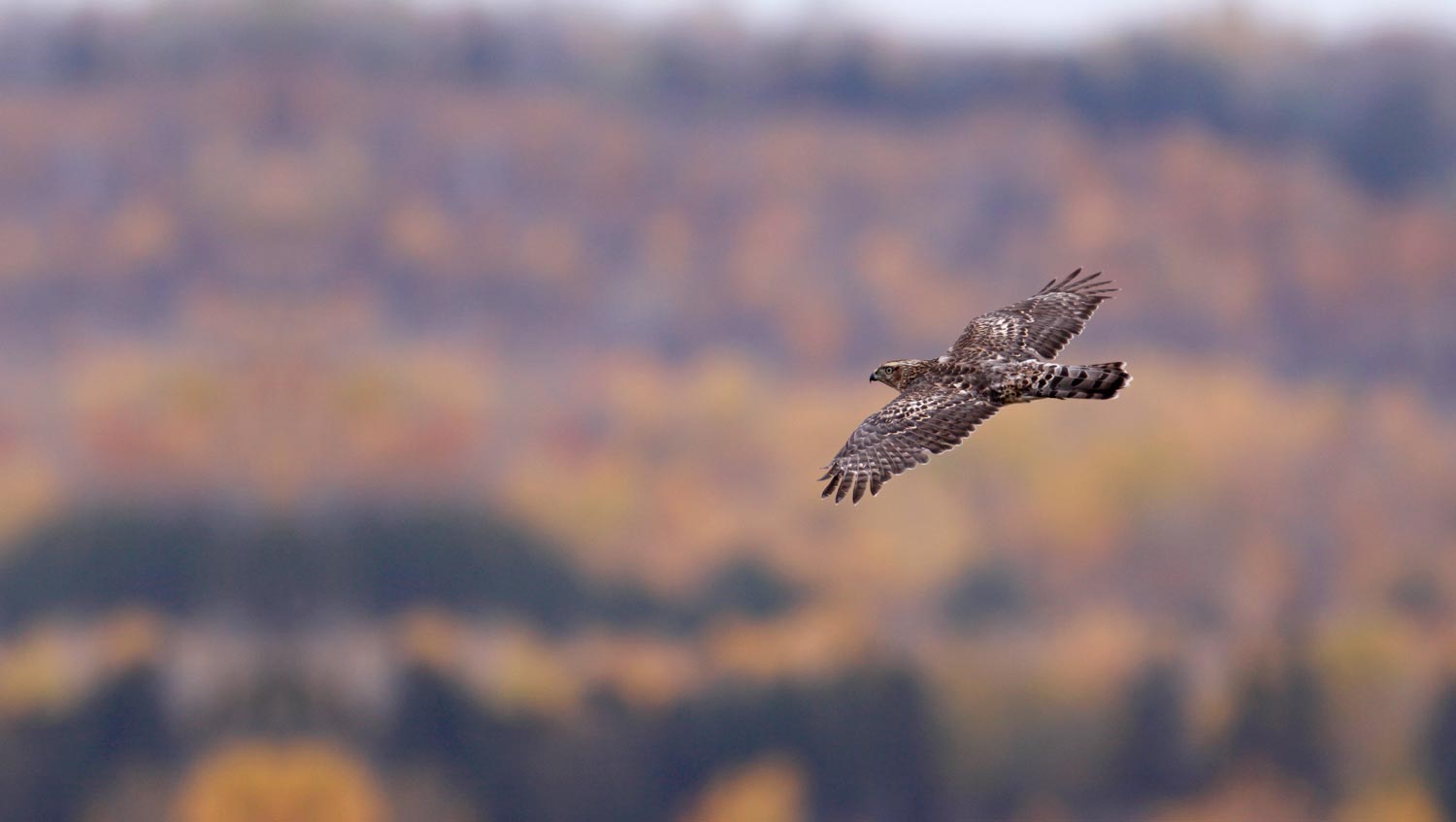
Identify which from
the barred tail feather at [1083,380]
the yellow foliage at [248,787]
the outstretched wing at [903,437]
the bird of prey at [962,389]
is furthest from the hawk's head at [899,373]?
the yellow foliage at [248,787]

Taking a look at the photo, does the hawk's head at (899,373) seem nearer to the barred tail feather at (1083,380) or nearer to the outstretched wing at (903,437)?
the outstretched wing at (903,437)

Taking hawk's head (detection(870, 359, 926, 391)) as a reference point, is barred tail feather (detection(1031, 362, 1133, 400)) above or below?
below

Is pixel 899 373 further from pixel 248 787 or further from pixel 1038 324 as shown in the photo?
pixel 248 787

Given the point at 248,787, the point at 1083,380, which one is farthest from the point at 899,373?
the point at 248,787

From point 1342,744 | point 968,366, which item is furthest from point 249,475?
point 1342,744

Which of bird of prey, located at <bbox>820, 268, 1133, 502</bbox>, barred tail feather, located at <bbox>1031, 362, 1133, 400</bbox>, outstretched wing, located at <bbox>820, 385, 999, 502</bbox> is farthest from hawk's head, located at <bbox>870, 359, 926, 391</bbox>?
barred tail feather, located at <bbox>1031, 362, 1133, 400</bbox>

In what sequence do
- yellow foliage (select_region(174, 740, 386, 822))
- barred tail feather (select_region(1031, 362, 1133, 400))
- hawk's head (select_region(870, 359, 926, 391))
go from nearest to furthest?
barred tail feather (select_region(1031, 362, 1133, 400)) → hawk's head (select_region(870, 359, 926, 391)) → yellow foliage (select_region(174, 740, 386, 822))

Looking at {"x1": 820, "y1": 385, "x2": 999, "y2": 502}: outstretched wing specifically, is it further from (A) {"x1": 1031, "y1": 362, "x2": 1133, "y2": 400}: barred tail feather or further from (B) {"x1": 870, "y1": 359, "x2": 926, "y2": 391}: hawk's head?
(B) {"x1": 870, "y1": 359, "x2": 926, "y2": 391}: hawk's head

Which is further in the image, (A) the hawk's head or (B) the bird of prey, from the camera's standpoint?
(A) the hawk's head
